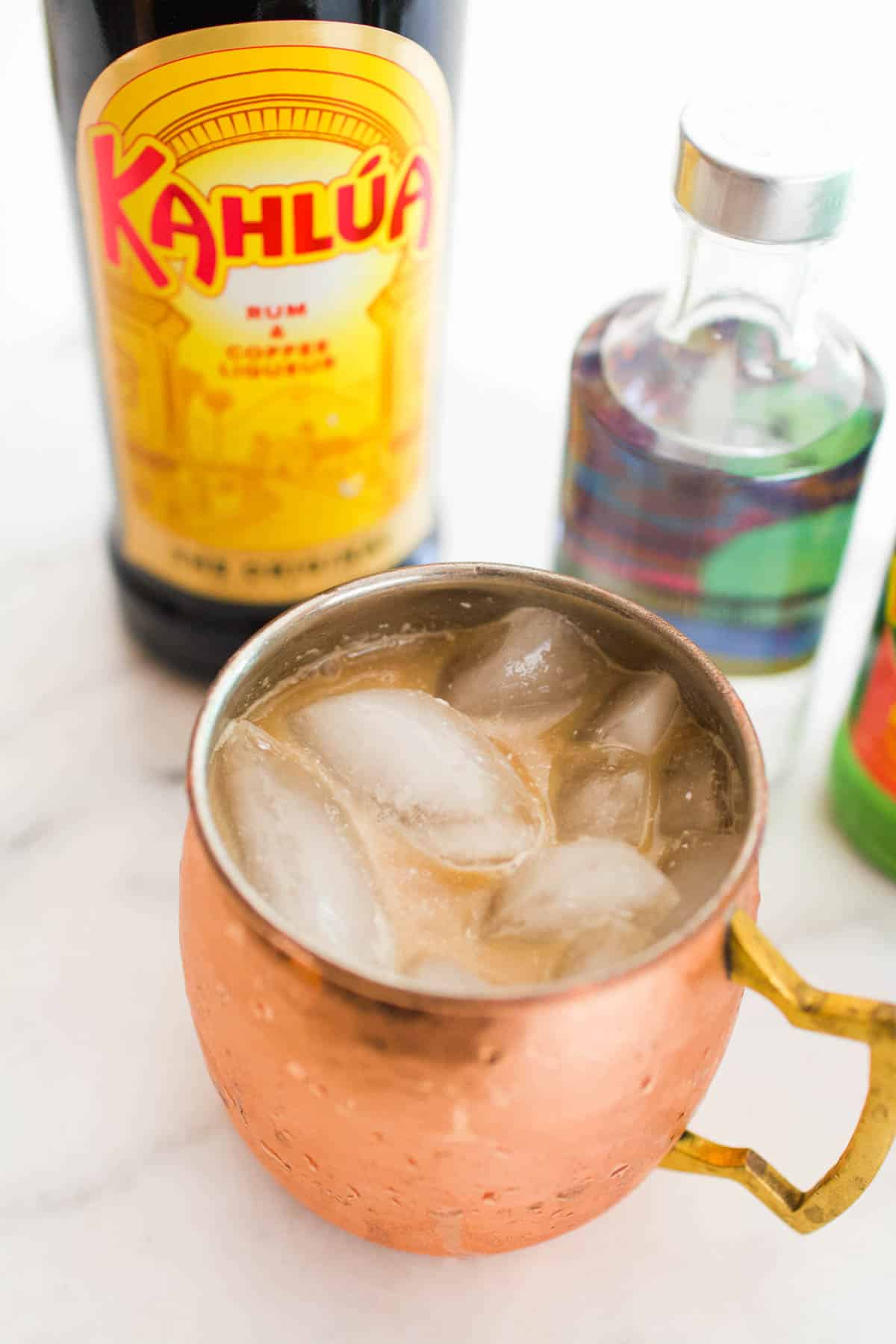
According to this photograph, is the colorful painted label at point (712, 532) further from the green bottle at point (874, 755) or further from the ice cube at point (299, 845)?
the ice cube at point (299, 845)

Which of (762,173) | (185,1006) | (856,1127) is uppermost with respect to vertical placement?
(762,173)

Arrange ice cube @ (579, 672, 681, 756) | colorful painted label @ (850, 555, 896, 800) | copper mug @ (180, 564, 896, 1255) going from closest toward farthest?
copper mug @ (180, 564, 896, 1255) → ice cube @ (579, 672, 681, 756) → colorful painted label @ (850, 555, 896, 800)

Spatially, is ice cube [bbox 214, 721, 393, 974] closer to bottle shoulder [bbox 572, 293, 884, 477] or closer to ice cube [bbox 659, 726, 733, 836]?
ice cube [bbox 659, 726, 733, 836]

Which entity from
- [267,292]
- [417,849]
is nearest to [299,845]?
[417,849]

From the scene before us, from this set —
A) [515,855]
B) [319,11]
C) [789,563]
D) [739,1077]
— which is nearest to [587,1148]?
[515,855]

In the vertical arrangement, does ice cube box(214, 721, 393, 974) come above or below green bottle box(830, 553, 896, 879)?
above

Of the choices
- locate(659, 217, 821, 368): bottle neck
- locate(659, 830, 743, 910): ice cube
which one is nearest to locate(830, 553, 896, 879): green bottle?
locate(659, 217, 821, 368): bottle neck

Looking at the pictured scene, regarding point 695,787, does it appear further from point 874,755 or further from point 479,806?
point 874,755
